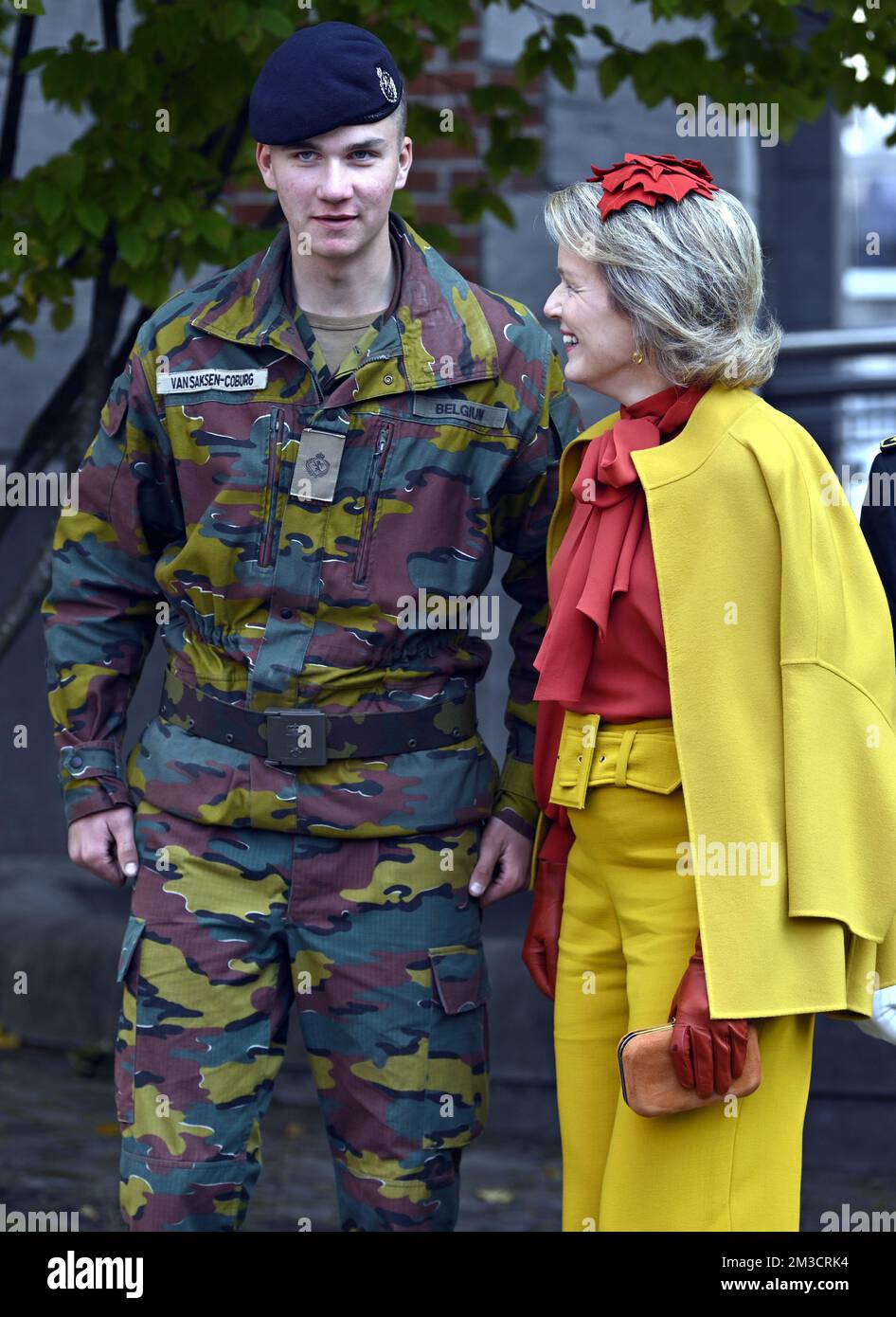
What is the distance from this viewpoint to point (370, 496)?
3156mm

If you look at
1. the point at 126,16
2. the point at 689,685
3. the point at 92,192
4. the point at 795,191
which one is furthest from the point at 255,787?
the point at 795,191

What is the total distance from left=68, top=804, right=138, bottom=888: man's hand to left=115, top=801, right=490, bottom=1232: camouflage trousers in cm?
9

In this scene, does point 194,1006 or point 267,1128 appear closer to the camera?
point 194,1006

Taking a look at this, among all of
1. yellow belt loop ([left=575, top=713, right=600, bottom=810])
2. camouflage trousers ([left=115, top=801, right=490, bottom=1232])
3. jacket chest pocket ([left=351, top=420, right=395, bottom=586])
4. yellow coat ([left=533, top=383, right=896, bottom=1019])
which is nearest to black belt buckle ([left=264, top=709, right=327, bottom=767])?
camouflage trousers ([left=115, top=801, right=490, bottom=1232])

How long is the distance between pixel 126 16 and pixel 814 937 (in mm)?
4603

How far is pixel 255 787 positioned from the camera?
10.4 feet

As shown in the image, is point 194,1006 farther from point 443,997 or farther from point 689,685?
point 689,685

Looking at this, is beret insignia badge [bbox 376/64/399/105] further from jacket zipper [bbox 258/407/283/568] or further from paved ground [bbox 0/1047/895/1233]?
paved ground [bbox 0/1047/895/1233]

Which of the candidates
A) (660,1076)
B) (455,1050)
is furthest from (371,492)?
(660,1076)

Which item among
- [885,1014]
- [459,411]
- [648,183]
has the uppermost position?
[648,183]

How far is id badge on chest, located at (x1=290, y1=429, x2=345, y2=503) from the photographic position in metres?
3.13

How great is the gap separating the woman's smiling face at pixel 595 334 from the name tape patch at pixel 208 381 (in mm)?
551

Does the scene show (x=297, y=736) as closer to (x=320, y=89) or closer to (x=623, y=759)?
(x=623, y=759)

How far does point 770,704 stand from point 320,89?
1.22 m
